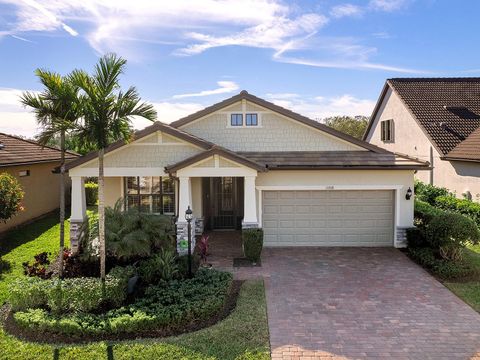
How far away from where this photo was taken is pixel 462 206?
15.8 meters

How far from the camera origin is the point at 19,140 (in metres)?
21.2

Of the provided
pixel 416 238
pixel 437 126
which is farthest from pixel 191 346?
pixel 437 126

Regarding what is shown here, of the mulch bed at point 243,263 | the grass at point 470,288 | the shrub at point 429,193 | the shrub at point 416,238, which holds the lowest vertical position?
the grass at point 470,288

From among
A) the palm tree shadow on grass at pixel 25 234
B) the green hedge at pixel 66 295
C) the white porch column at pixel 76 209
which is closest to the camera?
the green hedge at pixel 66 295

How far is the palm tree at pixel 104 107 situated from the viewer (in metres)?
8.55

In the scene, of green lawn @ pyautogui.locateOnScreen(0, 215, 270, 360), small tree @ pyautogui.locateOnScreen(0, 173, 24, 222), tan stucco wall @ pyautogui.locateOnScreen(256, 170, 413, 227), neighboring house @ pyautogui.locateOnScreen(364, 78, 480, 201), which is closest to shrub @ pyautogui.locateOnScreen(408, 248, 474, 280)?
tan stucco wall @ pyautogui.locateOnScreen(256, 170, 413, 227)

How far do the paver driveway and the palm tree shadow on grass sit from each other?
8.58 meters

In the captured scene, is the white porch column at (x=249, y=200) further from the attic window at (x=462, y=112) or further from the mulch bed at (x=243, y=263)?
the attic window at (x=462, y=112)

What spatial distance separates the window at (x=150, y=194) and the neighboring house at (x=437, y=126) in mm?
11909

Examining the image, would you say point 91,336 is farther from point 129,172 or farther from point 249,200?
point 129,172

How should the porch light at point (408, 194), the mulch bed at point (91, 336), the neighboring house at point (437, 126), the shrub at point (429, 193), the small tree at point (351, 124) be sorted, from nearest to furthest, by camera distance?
the mulch bed at point (91, 336), the porch light at point (408, 194), the neighboring house at point (437, 126), the shrub at point (429, 193), the small tree at point (351, 124)

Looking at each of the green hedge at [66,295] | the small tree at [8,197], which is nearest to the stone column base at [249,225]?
the green hedge at [66,295]

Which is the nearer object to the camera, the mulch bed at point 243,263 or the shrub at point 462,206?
the mulch bed at point 243,263

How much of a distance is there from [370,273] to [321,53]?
10.2 meters
